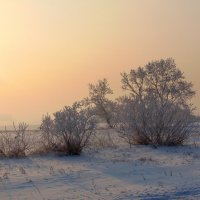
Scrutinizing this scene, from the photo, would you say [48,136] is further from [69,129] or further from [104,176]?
[104,176]

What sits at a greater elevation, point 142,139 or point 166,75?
point 166,75

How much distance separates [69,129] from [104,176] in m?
7.95

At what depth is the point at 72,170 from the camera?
15531mm

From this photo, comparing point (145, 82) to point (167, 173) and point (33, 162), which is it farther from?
point (167, 173)

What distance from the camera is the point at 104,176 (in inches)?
559

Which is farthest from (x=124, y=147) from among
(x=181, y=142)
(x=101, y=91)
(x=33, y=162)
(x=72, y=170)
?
(x=101, y=91)

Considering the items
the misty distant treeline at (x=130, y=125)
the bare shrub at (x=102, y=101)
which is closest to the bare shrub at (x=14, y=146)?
the misty distant treeline at (x=130, y=125)

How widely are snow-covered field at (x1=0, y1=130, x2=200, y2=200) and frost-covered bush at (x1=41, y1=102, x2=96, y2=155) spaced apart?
0.79 metres

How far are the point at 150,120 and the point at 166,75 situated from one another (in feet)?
95.5

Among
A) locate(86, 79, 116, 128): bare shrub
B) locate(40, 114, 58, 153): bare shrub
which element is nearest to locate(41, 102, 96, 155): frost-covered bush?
locate(40, 114, 58, 153): bare shrub

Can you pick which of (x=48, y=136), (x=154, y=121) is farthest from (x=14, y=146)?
(x=154, y=121)

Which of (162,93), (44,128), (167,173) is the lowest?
(167,173)

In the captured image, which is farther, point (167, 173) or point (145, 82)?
point (145, 82)

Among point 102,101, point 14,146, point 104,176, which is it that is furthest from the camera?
point 102,101
